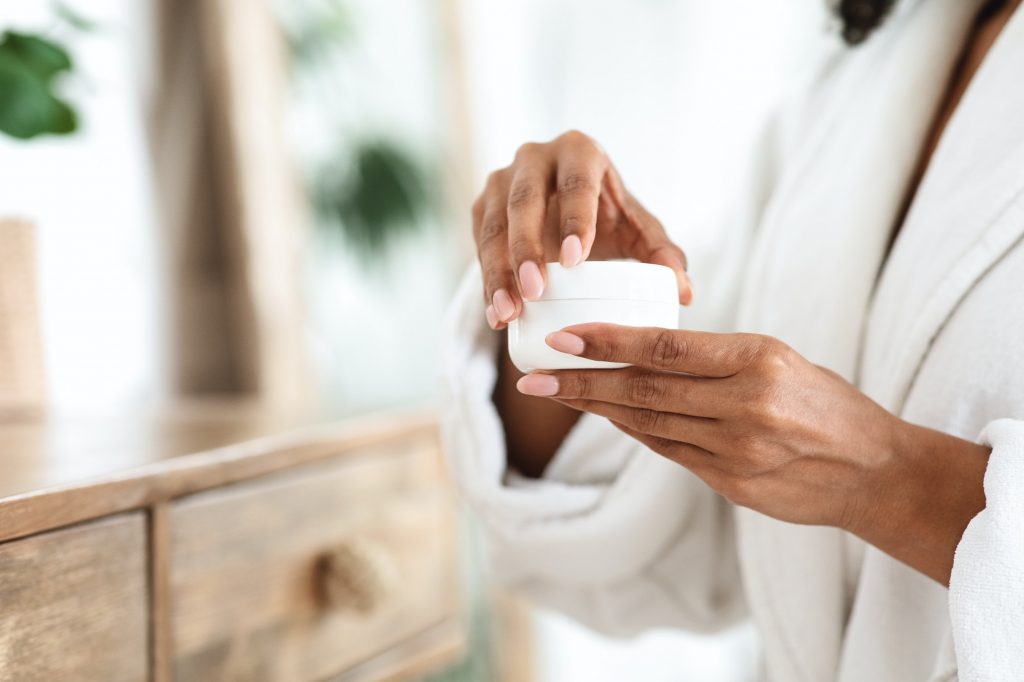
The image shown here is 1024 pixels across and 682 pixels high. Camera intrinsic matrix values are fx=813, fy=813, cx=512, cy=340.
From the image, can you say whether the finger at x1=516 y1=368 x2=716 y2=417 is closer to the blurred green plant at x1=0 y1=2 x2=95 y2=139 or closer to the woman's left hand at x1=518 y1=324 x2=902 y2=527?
the woman's left hand at x1=518 y1=324 x2=902 y2=527

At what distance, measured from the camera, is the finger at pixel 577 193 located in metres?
0.42

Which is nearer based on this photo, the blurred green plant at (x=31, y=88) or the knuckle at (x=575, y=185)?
the knuckle at (x=575, y=185)

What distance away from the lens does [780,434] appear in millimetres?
403

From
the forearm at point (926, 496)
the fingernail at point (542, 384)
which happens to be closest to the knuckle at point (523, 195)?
the fingernail at point (542, 384)

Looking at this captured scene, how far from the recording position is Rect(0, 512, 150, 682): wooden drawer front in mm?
428

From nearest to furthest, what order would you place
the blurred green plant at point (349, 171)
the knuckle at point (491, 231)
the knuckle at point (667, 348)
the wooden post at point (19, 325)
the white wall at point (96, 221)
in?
the knuckle at point (667, 348) → the knuckle at point (491, 231) → the wooden post at point (19, 325) → the white wall at point (96, 221) → the blurred green plant at point (349, 171)

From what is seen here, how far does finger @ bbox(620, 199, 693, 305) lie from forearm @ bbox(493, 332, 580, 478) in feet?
0.44

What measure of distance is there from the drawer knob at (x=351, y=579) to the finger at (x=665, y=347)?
353mm

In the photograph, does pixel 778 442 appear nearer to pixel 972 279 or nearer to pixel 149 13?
pixel 972 279

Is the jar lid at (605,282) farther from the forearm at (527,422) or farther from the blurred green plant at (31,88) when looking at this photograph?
the blurred green plant at (31,88)

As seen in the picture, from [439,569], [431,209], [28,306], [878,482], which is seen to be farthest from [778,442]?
[431,209]

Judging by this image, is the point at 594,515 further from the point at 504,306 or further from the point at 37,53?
the point at 37,53

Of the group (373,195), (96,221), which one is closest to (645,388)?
(96,221)

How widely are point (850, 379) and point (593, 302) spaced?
1.11 ft
